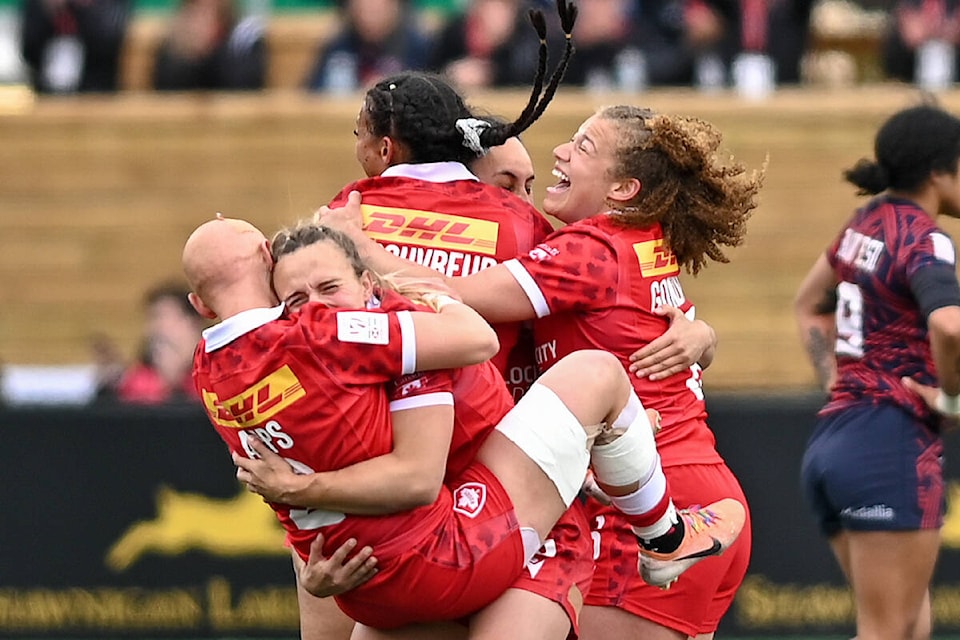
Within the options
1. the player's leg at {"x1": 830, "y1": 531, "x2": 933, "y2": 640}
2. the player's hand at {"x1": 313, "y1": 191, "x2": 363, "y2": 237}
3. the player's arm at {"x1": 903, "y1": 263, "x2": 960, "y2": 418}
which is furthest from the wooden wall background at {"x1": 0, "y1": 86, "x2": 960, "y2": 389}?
the player's hand at {"x1": 313, "y1": 191, "x2": 363, "y2": 237}

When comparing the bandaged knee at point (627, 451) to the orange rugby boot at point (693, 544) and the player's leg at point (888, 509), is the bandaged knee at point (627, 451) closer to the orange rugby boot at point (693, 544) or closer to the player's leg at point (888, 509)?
the orange rugby boot at point (693, 544)

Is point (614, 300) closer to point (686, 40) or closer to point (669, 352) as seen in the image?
point (669, 352)

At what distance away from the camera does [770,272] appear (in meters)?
9.14

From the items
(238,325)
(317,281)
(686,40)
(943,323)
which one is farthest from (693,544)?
(686,40)

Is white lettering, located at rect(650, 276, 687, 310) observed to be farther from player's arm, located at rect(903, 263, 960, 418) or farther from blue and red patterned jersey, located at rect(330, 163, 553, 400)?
player's arm, located at rect(903, 263, 960, 418)

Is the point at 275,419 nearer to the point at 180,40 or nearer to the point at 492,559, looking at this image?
the point at 492,559

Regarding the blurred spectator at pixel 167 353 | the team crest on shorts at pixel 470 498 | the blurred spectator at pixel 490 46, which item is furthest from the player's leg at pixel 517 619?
the blurred spectator at pixel 490 46

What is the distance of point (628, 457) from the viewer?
382cm

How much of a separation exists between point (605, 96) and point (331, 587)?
600cm

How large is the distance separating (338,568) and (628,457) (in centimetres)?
69

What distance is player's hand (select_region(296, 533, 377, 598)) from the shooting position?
366 cm

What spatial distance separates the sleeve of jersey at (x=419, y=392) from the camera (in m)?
3.65

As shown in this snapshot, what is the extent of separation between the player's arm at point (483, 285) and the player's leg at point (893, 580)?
6.92ft

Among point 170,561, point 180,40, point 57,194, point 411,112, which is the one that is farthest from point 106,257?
point 411,112
